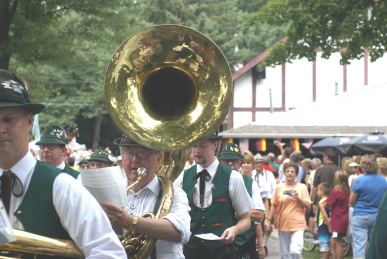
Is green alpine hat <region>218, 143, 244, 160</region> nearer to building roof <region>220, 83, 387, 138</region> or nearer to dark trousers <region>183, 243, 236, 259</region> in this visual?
dark trousers <region>183, 243, 236, 259</region>

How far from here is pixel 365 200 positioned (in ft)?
27.1

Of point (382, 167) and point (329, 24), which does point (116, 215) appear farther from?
point (329, 24)

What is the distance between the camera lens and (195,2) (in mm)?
37906

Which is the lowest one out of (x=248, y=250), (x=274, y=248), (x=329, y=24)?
(x=274, y=248)

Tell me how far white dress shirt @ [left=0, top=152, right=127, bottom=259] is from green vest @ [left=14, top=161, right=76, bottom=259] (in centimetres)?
2

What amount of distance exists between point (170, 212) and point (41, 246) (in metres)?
1.33

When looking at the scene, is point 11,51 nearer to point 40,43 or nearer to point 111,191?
point 40,43

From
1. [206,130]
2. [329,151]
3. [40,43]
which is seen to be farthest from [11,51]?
[206,130]

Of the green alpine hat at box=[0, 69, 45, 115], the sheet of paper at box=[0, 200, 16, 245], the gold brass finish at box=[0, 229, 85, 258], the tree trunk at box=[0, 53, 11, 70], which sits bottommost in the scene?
the gold brass finish at box=[0, 229, 85, 258]

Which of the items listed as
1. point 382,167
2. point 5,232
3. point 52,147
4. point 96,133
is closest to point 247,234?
point 52,147

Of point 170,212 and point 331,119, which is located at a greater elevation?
point 331,119

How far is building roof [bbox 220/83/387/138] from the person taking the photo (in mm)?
23266

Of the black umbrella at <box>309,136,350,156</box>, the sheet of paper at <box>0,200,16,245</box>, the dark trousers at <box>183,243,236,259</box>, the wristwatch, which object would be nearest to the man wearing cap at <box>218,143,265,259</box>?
the dark trousers at <box>183,243,236,259</box>

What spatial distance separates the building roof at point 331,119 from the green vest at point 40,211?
69.4 feet
